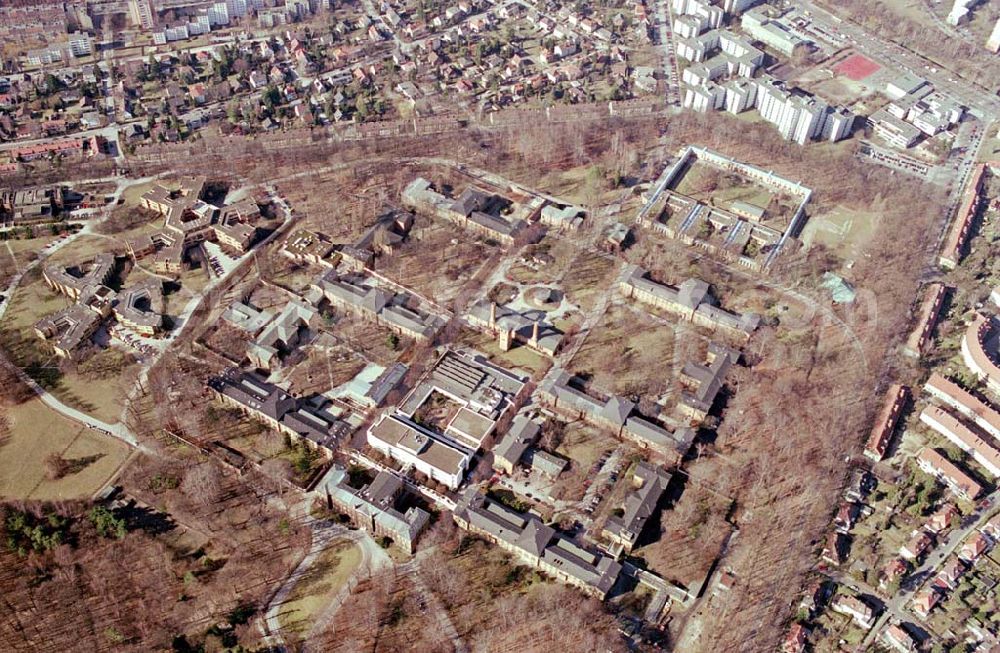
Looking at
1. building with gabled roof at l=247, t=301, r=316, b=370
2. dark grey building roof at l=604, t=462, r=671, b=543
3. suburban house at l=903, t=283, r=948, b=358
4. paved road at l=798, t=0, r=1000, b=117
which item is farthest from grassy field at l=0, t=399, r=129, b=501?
paved road at l=798, t=0, r=1000, b=117

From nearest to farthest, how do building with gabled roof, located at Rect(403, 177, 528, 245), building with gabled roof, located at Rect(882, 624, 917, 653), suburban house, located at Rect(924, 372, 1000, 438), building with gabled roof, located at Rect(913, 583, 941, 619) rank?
building with gabled roof, located at Rect(882, 624, 917, 653) → building with gabled roof, located at Rect(913, 583, 941, 619) → suburban house, located at Rect(924, 372, 1000, 438) → building with gabled roof, located at Rect(403, 177, 528, 245)

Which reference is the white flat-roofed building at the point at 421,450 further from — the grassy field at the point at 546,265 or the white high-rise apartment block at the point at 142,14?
the white high-rise apartment block at the point at 142,14

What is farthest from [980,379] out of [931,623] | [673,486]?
[673,486]

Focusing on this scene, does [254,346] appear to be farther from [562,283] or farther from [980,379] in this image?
[980,379]

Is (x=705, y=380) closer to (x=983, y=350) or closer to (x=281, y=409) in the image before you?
(x=983, y=350)

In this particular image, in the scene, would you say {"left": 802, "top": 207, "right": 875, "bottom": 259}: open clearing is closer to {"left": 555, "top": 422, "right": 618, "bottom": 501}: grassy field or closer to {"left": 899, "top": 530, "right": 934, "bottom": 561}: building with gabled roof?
{"left": 899, "top": 530, "right": 934, "bottom": 561}: building with gabled roof

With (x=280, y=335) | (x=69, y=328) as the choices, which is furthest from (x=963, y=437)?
(x=69, y=328)

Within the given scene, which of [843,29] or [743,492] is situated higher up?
[843,29]
